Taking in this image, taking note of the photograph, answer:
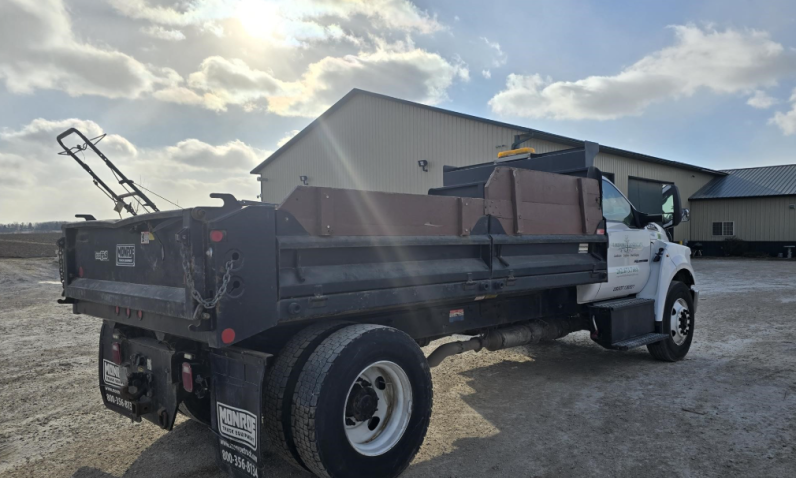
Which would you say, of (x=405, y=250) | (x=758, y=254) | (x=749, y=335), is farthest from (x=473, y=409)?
(x=758, y=254)

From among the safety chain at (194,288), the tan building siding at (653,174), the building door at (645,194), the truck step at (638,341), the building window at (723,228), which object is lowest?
the truck step at (638,341)

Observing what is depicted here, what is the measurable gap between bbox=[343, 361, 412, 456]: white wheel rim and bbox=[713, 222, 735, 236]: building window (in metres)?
33.2

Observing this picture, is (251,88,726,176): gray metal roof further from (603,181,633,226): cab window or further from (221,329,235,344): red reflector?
(221,329,235,344): red reflector

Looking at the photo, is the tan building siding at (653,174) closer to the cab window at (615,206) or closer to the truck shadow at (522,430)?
the cab window at (615,206)

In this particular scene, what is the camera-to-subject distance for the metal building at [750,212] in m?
28.8

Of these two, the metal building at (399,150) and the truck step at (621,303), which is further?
the metal building at (399,150)

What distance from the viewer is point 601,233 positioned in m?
5.64

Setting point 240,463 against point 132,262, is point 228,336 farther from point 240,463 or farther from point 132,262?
point 132,262

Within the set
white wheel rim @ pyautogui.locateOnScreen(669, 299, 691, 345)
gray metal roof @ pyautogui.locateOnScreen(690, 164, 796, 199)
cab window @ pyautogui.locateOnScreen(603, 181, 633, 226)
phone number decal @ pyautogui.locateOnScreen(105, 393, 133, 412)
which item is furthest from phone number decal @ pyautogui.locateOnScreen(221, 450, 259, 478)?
gray metal roof @ pyautogui.locateOnScreen(690, 164, 796, 199)

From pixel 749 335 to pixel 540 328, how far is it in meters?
4.62

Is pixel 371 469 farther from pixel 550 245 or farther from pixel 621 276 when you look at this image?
pixel 621 276

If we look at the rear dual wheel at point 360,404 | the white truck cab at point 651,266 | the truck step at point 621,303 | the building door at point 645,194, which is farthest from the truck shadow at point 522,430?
the building door at point 645,194

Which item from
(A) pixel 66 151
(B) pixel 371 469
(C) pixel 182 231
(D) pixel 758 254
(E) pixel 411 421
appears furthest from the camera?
(D) pixel 758 254

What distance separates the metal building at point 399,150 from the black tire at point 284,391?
1330 centimetres
